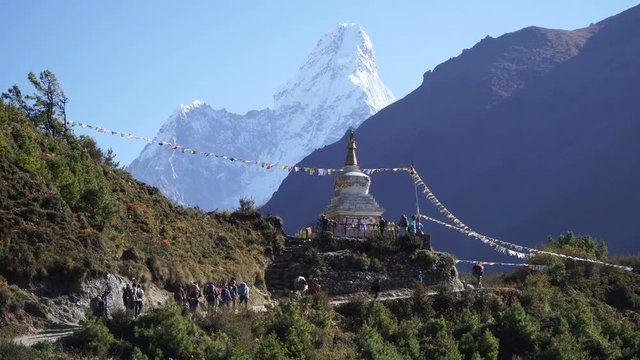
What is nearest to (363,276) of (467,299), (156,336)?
(467,299)

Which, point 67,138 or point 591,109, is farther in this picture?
point 591,109

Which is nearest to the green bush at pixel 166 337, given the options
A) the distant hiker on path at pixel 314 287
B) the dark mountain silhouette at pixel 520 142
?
→ the distant hiker on path at pixel 314 287

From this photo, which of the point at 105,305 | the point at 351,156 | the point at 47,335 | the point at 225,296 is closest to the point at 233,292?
the point at 225,296

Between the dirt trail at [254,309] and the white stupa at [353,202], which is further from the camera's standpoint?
the white stupa at [353,202]

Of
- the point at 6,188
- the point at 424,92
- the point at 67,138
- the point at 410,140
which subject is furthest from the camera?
the point at 424,92

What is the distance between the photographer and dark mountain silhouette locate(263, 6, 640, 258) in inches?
5017

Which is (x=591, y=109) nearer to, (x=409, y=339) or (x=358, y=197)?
(x=358, y=197)

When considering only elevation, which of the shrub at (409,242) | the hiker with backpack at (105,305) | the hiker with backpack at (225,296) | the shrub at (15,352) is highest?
the shrub at (409,242)

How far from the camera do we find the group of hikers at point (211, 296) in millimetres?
29203

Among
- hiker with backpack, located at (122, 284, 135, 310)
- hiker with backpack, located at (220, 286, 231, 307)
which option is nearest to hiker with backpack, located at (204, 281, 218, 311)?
hiker with backpack, located at (220, 286, 231, 307)

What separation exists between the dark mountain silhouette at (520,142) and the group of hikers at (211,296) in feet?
288

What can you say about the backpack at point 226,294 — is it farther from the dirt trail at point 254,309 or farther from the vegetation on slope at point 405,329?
the vegetation on slope at point 405,329

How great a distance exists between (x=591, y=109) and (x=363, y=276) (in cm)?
11486

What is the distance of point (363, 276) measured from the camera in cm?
3794
